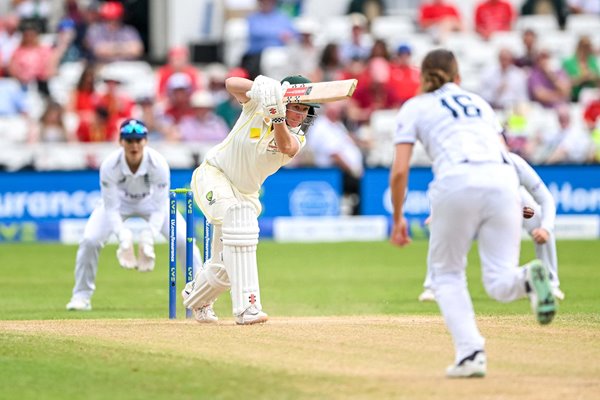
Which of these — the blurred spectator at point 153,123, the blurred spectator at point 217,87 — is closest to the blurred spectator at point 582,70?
the blurred spectator at point 217,87

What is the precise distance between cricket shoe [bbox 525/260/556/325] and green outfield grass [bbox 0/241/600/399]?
0.45 m

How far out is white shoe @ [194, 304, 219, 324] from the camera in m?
10.2

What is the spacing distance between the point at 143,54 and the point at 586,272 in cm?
1060

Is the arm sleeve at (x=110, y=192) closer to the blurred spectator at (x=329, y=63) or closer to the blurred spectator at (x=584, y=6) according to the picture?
the blurred spectator at (x=329, y=63)

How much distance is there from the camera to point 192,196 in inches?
418

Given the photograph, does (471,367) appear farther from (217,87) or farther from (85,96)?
(217,87)

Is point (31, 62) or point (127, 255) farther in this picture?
point (31, 62)

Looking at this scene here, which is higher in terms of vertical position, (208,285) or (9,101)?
(9,101)

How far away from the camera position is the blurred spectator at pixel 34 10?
2242 cm

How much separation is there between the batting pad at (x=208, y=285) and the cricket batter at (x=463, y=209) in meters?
2.49

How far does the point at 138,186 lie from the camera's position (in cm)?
1227

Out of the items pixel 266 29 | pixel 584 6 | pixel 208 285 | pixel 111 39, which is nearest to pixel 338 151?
pixel 266 29

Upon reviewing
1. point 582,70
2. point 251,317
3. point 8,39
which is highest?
point 8,39

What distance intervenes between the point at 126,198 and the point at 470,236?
5588mm
